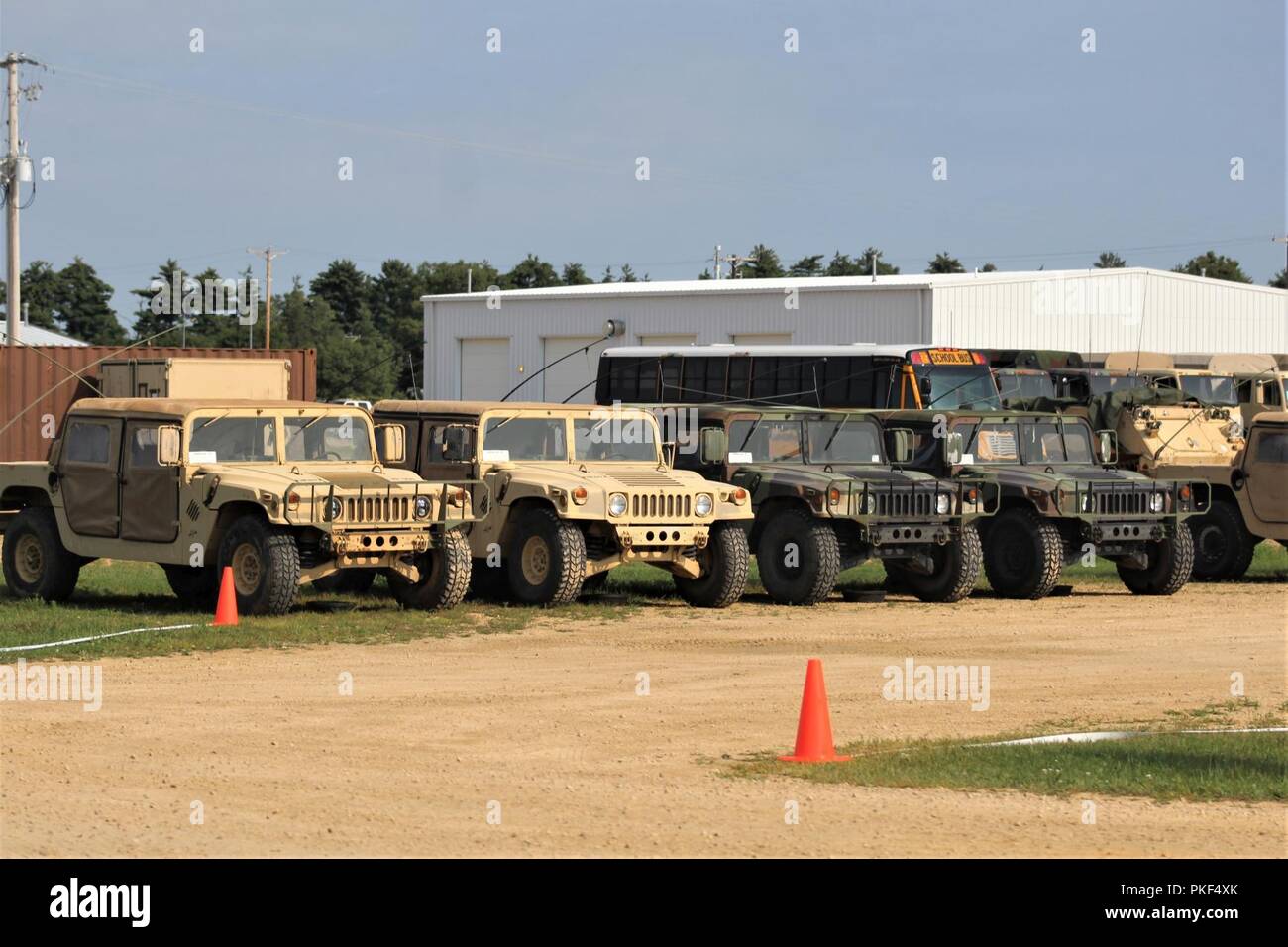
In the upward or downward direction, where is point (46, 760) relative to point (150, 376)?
downward

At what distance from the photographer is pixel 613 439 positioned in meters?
19.9

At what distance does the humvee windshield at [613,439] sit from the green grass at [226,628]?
1420 mm

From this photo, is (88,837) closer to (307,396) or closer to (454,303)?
(307,396)

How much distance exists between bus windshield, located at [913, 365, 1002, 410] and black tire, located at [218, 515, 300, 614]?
16.2 metres

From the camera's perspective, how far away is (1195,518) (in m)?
24.4

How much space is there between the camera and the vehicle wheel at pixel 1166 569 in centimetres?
2169

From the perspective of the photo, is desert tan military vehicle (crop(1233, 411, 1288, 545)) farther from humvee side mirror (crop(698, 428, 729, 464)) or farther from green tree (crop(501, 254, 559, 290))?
green tree (crop(501, 254, 559, 290))

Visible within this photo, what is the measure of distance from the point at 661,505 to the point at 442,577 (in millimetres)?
2069

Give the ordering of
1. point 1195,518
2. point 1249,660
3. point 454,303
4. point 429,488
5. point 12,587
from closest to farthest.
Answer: point 1249,660 < point 429,488 < point 12,587 < point 1195,518 < point 454,303

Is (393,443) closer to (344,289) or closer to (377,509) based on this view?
(377,509)

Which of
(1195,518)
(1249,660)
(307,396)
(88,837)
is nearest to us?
(88,837)

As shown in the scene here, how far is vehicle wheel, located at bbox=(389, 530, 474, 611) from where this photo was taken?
58.9ft

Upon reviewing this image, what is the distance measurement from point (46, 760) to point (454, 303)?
144 feet
